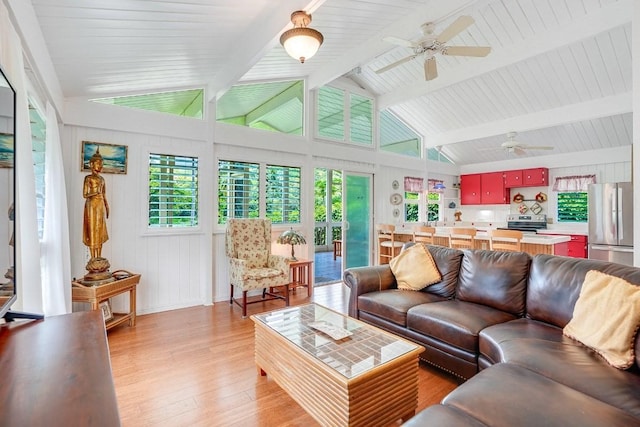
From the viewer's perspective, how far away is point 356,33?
12.5ft

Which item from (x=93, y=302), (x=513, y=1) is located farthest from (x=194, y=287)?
(x=513, y=1)

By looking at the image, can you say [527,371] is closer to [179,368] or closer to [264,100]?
[179,368]

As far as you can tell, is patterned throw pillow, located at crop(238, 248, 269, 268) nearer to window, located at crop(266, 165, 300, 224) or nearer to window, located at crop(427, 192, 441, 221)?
window, located at crop(266, 165, 300, 224)

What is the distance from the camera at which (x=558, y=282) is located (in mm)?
2215

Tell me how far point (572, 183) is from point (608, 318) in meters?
5.94

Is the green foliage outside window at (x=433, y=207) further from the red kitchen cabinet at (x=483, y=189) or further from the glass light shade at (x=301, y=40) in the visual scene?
the glass light shade at (x=301, y=40)

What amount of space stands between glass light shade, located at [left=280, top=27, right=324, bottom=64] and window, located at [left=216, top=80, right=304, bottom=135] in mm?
2336

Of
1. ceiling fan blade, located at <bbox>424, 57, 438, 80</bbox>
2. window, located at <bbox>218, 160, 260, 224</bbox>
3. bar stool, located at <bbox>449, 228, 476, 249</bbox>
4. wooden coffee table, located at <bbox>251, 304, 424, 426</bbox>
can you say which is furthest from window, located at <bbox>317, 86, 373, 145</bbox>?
wooden coffee table, located at <bbox>251, 304, 424, 426</bbox>

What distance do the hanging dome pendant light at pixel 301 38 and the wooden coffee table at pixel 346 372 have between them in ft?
6.60

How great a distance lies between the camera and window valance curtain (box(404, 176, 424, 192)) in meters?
6.78

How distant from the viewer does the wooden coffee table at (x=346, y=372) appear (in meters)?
1.56

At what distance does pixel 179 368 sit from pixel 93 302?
116cm

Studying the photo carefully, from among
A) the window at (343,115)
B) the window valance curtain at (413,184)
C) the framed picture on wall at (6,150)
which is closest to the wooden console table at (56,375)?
the framed picture on wall at (6,150)

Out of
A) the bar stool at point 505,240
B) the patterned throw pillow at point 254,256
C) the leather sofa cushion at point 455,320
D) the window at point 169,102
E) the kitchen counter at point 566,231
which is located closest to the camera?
the leather sofa cushion at point 455,320
